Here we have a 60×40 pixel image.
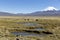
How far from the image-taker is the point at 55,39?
32312mm

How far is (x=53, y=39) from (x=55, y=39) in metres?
0.35

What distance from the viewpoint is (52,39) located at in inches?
1271

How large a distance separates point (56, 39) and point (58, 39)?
1.16 feet

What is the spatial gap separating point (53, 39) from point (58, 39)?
88 cm

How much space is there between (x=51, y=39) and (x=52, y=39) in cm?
18

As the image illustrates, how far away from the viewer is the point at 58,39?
32.2m

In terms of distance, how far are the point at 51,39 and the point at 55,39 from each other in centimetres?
70

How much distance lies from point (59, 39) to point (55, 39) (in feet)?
2.31

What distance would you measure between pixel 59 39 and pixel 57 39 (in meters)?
0.35

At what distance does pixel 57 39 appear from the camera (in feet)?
106

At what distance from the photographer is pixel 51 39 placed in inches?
1273

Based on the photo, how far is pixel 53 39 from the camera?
32312 mm
